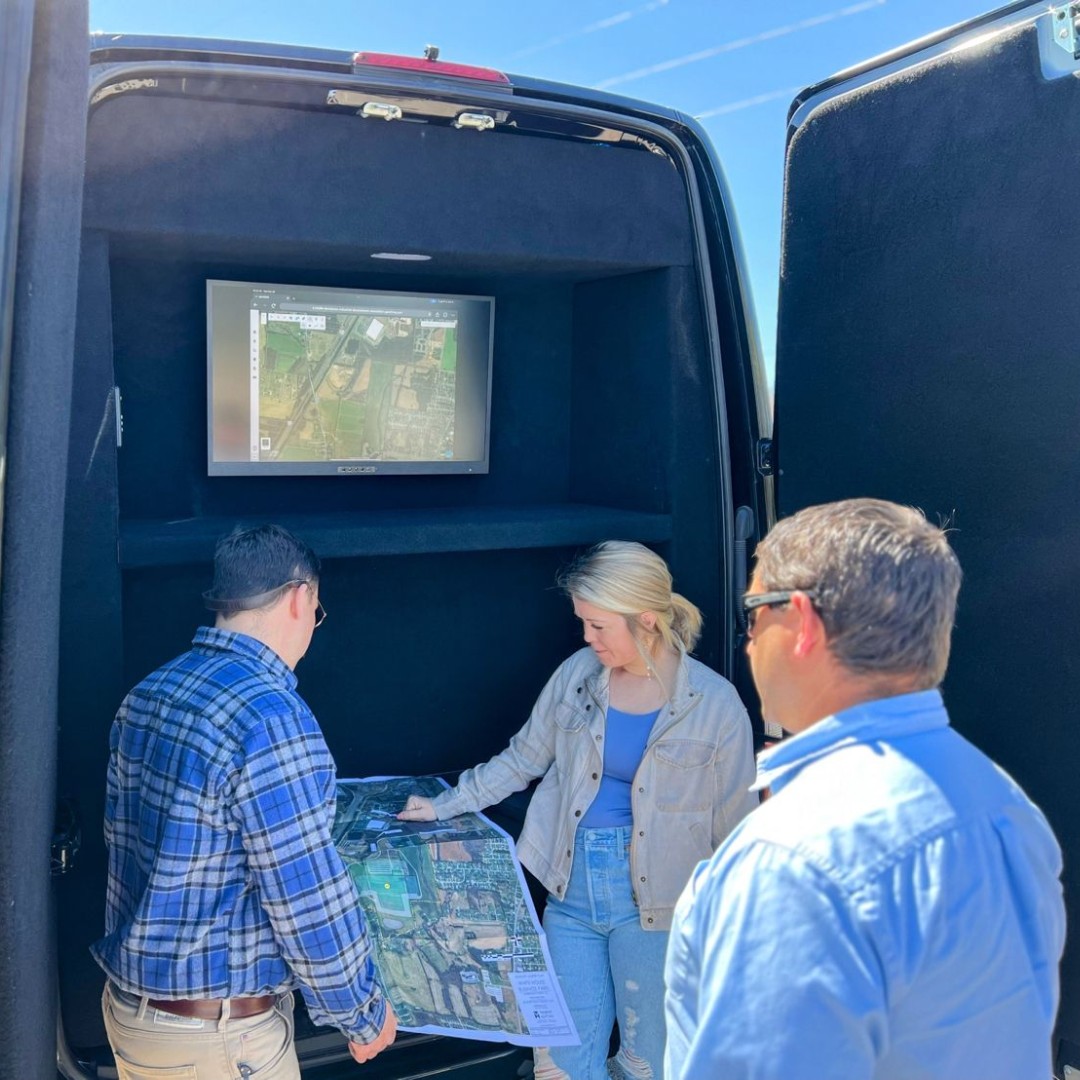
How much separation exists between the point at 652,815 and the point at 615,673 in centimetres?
37

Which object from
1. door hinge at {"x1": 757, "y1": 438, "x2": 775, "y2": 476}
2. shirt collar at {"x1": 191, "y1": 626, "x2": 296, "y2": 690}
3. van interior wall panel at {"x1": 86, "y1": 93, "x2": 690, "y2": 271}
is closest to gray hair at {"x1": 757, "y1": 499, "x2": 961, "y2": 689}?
shirt collar at {"x1": 191, "y1": 626, "x2": 296, "y2": 690}

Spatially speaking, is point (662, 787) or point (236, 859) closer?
point (236, 859)

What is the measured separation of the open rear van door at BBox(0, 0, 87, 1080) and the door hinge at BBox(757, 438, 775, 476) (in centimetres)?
153

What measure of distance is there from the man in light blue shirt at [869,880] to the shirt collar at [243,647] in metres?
1.02

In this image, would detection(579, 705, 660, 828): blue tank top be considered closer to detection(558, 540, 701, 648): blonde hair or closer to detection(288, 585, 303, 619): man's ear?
detection(558, 540, 701, 648): blonde hair

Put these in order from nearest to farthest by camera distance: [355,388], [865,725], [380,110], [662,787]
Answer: [865,725], [380,110], [662,787], [355,388]

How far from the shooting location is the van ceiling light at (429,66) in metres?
2.24

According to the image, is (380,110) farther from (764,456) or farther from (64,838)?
(64,838)

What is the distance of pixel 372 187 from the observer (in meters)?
2.30

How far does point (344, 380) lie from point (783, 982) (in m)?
2.03

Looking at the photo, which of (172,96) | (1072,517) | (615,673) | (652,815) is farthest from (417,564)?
→ (1072,517)

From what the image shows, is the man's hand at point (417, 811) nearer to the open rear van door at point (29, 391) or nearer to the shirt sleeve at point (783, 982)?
the open rear van door at point (29, 391)

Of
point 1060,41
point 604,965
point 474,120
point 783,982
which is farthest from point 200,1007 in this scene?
point 1060,41

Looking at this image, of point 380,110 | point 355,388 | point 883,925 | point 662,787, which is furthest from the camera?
point 355,388
